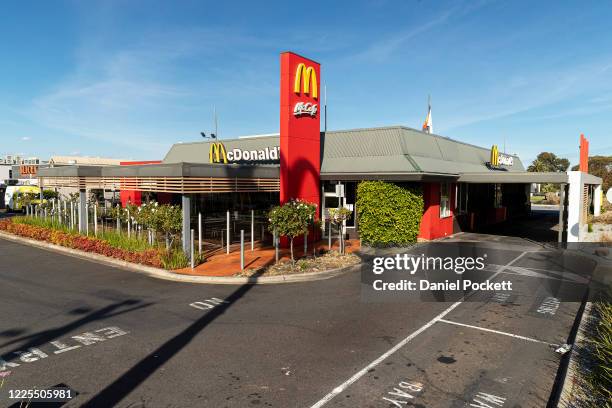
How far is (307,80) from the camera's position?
714 inches

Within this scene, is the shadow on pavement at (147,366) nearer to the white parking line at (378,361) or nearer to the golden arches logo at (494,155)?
the white parking line at (378,361)

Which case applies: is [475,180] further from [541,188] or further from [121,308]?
[541,188]

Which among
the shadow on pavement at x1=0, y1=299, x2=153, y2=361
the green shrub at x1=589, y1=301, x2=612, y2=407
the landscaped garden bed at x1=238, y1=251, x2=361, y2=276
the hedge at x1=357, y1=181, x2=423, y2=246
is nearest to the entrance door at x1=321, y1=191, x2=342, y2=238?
the hedge at x1=357, y1=181, x2=423, y2=246

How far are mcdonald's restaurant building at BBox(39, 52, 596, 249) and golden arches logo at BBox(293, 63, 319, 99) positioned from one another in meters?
0.04

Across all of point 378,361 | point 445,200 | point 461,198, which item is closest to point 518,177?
point 445,200

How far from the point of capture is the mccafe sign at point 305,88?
1762 cm

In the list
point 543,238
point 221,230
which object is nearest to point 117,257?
point 221,230

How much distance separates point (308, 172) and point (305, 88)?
3.74 metres

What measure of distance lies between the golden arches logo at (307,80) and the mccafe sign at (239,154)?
4.66 meters

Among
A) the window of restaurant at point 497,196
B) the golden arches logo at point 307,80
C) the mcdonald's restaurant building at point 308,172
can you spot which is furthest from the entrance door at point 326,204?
the window of restaurant at point 497,196

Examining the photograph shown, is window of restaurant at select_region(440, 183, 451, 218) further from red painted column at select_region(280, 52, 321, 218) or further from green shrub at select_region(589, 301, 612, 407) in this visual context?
green shrub at select_region(589, 301, 612, 407)

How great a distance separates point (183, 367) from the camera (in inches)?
268

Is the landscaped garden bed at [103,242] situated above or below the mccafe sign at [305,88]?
below

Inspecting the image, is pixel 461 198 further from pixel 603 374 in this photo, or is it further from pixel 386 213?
pixel 603 374
